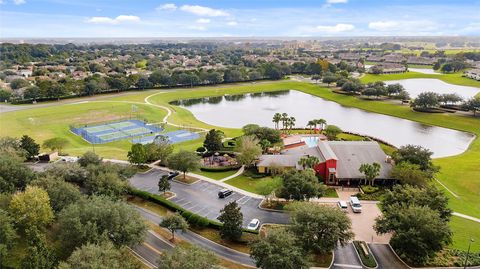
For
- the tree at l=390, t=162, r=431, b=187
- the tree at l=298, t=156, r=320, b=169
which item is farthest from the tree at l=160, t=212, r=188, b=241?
the tree at l=390, t=162, r=431, b=187

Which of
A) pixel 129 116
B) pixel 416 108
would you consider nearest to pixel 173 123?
pixel 129 116

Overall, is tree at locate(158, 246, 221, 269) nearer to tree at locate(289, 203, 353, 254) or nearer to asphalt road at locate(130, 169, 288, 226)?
tree at locate(289, 203, 353, 254)

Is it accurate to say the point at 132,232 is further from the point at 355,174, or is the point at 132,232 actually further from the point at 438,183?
the point at 438,183

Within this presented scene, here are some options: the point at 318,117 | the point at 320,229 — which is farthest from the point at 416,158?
the point at 318,117

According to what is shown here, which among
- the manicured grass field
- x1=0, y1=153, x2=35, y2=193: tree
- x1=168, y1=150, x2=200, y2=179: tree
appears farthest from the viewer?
the manicured grass field

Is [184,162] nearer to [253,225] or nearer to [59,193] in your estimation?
[253,225]

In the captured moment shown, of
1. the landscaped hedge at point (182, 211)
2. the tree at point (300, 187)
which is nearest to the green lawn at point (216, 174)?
the landscaped hedge at point (182, 211)

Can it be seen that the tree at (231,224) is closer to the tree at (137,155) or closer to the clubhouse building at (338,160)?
the clubhouse building at (338,160)
